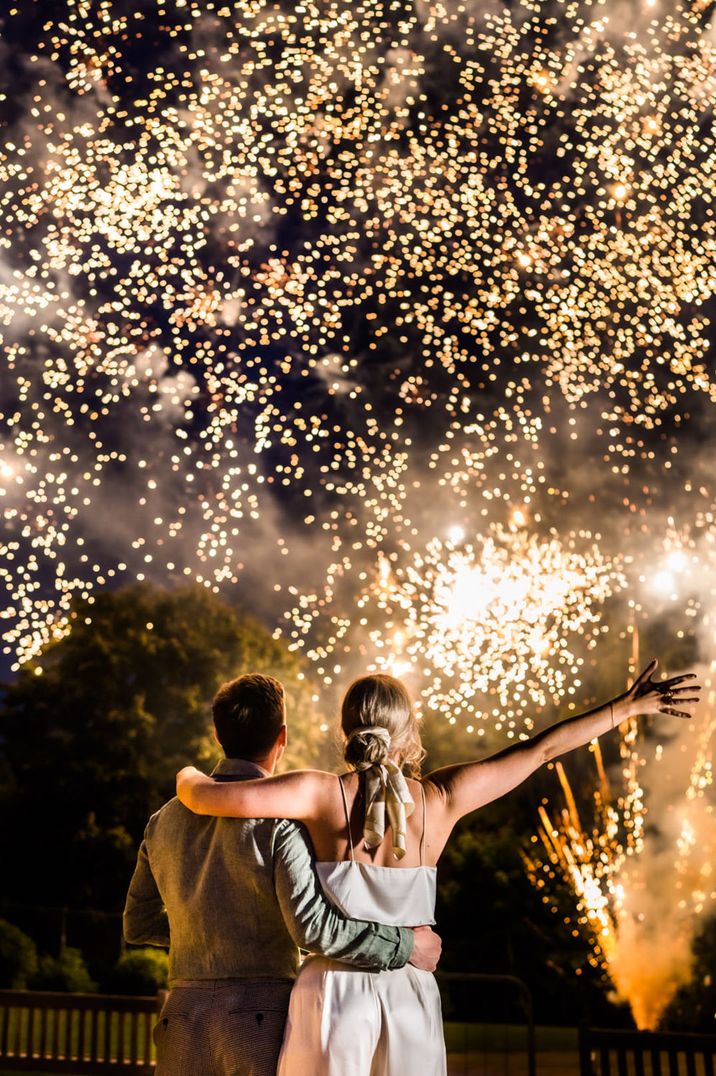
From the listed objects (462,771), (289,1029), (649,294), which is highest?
(649,294)

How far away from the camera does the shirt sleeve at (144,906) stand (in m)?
2.97

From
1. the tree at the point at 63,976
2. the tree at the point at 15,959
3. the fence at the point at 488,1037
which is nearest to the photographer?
the fence at the point at 488,1037

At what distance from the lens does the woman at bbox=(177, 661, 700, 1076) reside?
2666 millimetres

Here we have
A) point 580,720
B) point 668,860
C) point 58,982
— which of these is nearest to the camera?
point 580,720

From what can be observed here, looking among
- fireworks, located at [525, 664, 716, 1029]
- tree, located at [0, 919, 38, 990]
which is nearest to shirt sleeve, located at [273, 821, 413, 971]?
fireworks, located at [525, 664, 716, 1029]

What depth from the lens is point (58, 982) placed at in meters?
15.1

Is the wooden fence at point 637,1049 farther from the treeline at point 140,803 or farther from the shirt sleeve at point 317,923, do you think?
the treeline at point 140,803

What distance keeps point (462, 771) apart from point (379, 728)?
262mm

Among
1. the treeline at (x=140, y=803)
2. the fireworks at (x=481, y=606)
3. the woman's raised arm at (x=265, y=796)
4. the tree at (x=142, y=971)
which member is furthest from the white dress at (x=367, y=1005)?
the tree at (x=142, y=971)

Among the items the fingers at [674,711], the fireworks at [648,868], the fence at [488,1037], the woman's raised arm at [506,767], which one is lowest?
the fence at [488,1037]

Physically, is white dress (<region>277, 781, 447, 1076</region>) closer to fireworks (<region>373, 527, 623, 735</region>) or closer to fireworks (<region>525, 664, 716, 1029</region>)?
fireworks (<region>373, 527, 623, 735</region>)

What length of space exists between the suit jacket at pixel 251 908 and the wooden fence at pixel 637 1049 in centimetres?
335

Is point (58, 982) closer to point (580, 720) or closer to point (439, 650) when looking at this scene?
point (439, 650)

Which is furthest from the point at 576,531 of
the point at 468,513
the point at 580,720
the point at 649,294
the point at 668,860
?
the point at 580,720
